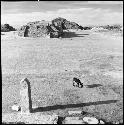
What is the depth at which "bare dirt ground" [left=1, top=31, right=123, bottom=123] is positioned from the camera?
15.0 meters

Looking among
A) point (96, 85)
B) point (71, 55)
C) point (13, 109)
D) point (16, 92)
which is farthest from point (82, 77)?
point (71, 55)

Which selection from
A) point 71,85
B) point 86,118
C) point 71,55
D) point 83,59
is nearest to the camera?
point 86,118

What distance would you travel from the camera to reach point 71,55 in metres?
31.5

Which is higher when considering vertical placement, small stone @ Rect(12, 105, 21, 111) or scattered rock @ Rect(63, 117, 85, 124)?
small stone @ Rect(12, 105, 21, 111)

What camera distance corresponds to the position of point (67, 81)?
65.7 feet

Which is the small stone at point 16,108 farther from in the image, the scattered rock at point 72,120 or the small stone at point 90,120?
the small stone at point 90,120

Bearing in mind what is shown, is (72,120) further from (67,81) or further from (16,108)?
(67,81)

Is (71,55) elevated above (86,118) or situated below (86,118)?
above

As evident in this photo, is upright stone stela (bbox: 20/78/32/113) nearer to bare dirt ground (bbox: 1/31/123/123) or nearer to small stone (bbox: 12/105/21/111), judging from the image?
small stone (bbox: 12/105/21/111)

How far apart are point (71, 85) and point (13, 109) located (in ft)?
19.3

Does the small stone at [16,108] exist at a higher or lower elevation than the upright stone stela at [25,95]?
lower

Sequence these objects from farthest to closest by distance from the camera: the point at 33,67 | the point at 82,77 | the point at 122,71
Result: the point at 33,67
the point at 122,71
the point at 82,77

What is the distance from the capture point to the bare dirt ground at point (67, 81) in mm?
14961

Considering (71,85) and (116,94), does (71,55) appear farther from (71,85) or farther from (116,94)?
(116,94)
